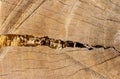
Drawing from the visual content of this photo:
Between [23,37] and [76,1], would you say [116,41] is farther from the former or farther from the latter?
[23,37]

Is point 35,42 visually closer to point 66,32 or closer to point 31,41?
point 31,41

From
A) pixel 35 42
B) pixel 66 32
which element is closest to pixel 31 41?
pixel 35 42

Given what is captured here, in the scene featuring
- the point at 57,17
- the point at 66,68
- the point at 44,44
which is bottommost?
the point at 66,68

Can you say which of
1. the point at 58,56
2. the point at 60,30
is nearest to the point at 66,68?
the point at 58,56
